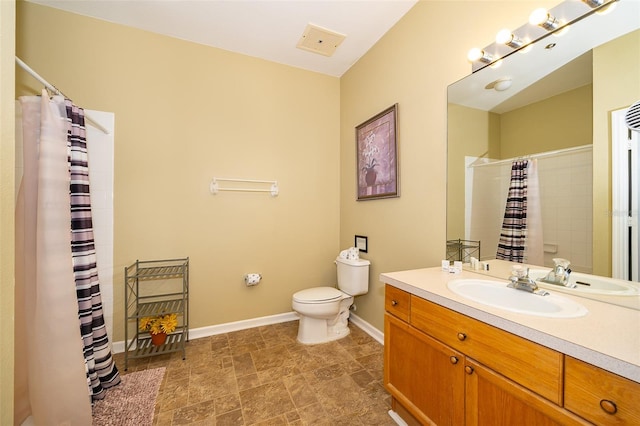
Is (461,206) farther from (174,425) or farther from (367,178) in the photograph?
(174,425)

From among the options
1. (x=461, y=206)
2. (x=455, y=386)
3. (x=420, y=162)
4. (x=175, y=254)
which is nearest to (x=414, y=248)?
(x=461, y=206)

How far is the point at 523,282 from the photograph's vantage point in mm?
1147

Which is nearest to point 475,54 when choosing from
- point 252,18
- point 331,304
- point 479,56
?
point 479,56

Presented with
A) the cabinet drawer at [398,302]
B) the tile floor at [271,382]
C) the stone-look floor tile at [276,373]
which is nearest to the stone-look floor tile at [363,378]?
the tile floor at [271,382]

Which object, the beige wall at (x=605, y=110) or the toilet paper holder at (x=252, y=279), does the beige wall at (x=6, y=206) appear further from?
the beige wall at (x=605, y=110)

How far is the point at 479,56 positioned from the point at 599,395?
5.20 ft

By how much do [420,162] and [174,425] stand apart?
7.35 ft

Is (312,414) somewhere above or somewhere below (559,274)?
below

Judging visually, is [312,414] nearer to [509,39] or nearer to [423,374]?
[423,374]

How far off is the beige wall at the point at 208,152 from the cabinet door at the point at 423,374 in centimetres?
150

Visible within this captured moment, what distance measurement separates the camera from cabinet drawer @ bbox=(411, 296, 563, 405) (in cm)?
75

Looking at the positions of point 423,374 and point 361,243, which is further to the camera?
point 361,243

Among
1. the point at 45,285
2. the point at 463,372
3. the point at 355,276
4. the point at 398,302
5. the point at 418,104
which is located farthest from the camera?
the point at 355,276

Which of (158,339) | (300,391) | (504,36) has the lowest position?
(300,391)
